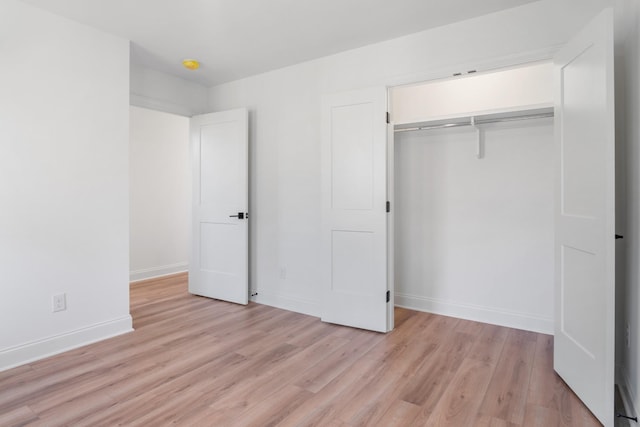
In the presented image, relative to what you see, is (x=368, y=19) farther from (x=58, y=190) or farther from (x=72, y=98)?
(x=58, y=190)

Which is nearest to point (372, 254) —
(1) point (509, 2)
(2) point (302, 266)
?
(2) point (302, 266)

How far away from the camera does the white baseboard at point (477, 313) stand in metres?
3.09

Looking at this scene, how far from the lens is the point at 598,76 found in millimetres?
1872

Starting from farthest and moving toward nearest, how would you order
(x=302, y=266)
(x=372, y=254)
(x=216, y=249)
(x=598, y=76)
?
1. (x=216, y=249)
2. (x=302, y=266)
3. (x=372, y=254)
4. (x=598, y=76)

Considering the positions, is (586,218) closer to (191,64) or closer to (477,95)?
(477,95)

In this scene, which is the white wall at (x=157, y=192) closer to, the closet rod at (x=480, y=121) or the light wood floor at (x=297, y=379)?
the light wood floor at (x=297, y=379)

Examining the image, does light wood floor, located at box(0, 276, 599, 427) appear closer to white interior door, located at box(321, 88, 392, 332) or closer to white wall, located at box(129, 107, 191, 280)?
white interior door, located at box(321, 88, 392, 332)

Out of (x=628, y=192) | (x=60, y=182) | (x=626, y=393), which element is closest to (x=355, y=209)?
(x=628, y=192)

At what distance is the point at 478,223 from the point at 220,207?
2749 millimetres

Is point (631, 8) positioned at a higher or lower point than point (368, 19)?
lower

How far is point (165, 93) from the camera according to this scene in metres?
4.00

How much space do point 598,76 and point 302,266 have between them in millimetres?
2781

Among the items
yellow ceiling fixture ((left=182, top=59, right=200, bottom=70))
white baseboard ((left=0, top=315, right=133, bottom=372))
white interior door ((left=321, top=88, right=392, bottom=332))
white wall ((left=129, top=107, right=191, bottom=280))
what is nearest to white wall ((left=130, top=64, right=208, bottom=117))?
yellow ceiling fixture ((left=182, top=59, right=200, bottom=70))

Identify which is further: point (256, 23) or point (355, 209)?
point (355, 209)
